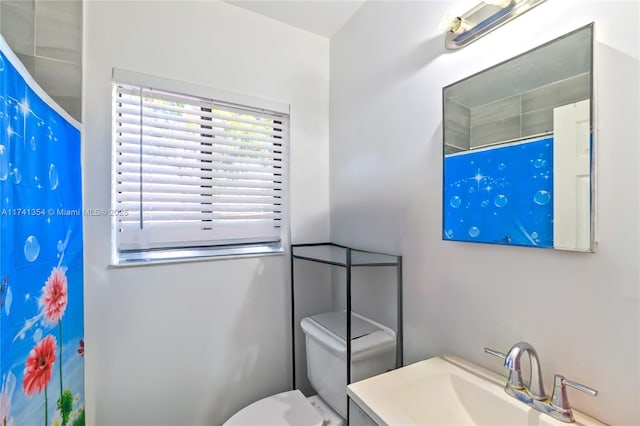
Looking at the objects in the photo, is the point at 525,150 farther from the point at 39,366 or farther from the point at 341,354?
the point at 39,366

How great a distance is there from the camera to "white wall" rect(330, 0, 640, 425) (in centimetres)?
66

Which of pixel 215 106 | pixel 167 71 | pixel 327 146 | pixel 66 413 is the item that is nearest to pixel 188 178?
pixel 215 106

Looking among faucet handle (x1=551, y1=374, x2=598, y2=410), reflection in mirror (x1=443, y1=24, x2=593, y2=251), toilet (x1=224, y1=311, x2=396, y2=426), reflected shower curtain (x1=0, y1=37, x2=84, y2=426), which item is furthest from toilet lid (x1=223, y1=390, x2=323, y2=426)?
reflection in mirror (x1=443, y1=24, x2=593, y2=251)

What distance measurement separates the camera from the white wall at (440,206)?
0.66m

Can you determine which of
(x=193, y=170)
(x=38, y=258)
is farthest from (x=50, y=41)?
(x=38, y=258)

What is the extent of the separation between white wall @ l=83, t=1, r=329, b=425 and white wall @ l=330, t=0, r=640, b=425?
228 millimetres

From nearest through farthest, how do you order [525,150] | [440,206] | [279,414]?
[525,150]
[440,206]
[279,414]

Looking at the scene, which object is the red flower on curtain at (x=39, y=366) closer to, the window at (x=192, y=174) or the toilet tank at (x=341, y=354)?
the window at (x=192, y=174)

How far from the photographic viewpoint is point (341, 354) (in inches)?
46.0

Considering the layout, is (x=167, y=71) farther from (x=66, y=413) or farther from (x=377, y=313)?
(x=377, y=313)

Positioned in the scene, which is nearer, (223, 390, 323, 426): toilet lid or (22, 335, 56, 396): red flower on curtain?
(22, 335, 56, 396): red flower on curtain

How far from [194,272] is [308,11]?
1.56 m

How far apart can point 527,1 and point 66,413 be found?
206 centimetres

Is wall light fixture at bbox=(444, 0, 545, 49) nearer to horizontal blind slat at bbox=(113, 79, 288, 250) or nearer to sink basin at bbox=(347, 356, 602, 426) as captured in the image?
horizontal blind slat at bbox=(113, 79, 288, 250)
